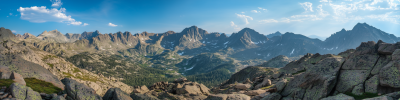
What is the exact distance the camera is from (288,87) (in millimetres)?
22578

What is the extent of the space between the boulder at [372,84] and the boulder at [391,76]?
2.05 ft

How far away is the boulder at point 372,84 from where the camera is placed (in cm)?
1505

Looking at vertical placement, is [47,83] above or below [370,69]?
below

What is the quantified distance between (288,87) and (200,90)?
100ft

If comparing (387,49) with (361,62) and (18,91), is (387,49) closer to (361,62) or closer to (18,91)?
(361,62)

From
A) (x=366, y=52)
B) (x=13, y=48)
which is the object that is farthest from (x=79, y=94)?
(x=13, y=48)

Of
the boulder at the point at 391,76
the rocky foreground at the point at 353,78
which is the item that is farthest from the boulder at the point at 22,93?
the boulder at the point at 391,76

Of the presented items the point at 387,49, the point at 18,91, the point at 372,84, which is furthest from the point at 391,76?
the point at 18,91

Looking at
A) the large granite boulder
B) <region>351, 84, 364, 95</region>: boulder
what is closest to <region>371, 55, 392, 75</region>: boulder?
<region>351, 84, 364, 95</region>: boulder

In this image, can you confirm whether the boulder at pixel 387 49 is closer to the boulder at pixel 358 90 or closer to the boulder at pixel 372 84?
the boulder at pixel 372 84

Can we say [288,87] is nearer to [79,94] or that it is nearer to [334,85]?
[334,85]

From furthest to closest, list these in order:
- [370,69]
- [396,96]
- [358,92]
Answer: [370,69] → [358,92] → [396,96]

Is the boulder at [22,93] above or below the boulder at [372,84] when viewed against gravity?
below

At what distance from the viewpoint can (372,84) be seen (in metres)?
15.5
